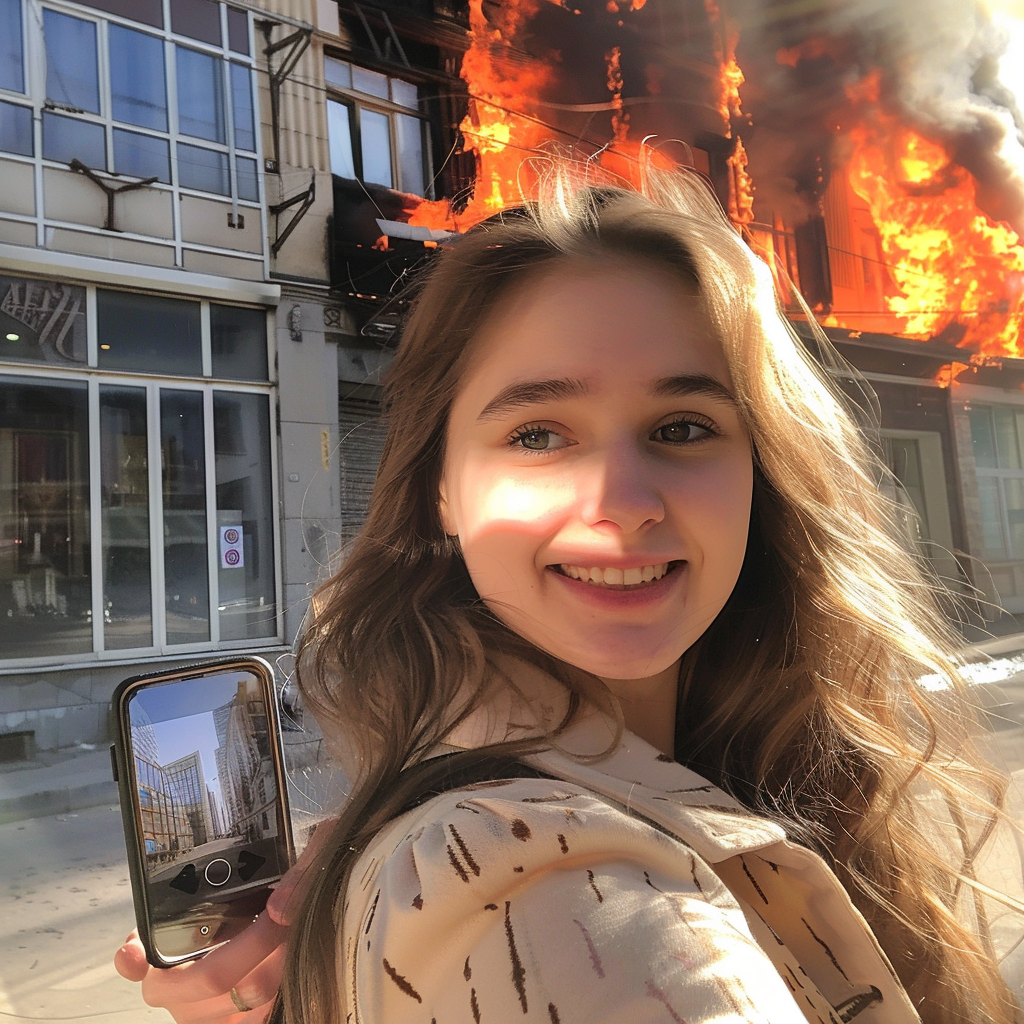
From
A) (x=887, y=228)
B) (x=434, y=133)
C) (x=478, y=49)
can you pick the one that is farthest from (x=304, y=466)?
(x=887, y=228)

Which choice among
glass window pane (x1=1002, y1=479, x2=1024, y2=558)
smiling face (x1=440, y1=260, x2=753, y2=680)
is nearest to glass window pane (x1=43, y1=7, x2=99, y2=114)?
smiling face (x1=440, y1=260, x2=753, y2=680)

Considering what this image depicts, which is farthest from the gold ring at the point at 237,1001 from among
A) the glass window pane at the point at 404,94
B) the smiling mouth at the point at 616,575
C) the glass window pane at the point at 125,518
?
the glass window pane at the point at 404,94

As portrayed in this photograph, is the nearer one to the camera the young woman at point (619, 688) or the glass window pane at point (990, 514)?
the young woman at point (619, 688)

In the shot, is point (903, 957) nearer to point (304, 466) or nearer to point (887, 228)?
point (304, 466)

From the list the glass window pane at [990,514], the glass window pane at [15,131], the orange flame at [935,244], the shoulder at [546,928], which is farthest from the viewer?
the glass window pane at [990,514]

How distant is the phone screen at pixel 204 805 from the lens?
1.68 feet

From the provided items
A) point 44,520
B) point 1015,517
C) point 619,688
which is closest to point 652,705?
point 619,688

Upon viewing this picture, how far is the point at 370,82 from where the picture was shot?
1.22 meters

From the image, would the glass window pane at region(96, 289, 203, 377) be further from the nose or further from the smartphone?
the nose

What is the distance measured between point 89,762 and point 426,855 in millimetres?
844

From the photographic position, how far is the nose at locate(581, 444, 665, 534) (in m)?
0.46

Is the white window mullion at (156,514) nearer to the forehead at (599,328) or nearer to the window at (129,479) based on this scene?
the window at (129,479)

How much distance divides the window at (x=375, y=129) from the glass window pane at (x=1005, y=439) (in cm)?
212

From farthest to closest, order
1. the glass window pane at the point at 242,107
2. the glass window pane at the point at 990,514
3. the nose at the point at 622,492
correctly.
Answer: the glass window pane at the point at 990,514 → the glass window pane at the point at 242,107 → the nose at the point at 622,492
